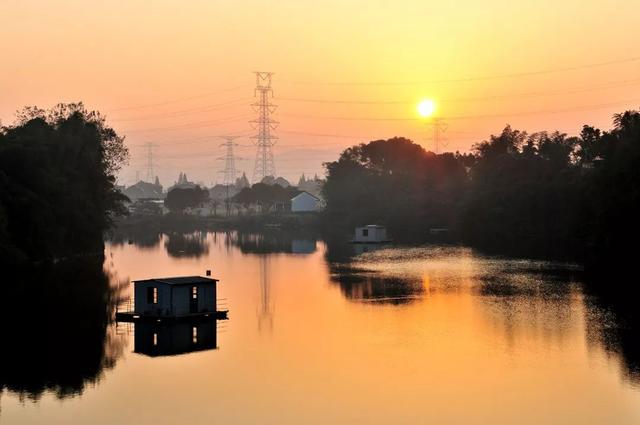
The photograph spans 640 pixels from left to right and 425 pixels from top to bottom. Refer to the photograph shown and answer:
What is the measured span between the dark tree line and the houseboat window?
51.7m

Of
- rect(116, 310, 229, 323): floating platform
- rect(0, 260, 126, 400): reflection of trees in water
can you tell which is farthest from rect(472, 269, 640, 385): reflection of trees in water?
rect(0, 260, 126, 400): reflection of trees in water

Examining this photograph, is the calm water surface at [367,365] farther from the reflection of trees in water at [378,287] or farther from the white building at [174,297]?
the white building at [174,297]

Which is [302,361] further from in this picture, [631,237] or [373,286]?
[631,237]

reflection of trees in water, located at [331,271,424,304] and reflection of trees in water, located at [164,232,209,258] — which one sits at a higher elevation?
reflection of trees in water, located at [164,232,209,258]

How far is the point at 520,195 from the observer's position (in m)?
138

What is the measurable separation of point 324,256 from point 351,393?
246 feet

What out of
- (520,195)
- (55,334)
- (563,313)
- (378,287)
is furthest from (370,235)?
(55,334)

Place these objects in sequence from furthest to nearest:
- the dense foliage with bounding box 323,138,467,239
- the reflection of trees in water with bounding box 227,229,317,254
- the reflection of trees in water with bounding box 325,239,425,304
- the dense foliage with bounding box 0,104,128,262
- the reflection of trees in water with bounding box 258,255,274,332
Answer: the dense foliage with bounding box 323,138,467,239
the reflection of trees in water with bounding box 227,229,317,254
the dense foliage with bounding box 0,104,128,262
the reflection of trees in water with bounding box 325,239,425,304
the reflection of trees in water with bounding box 258,255,274,332

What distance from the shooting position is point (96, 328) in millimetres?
52719

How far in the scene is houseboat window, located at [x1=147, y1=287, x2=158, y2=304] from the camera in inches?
2152

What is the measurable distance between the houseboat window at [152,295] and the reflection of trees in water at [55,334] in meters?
3.26

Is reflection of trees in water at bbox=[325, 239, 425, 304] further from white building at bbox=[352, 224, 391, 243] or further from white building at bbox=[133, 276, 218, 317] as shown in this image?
white building at bbox=[352, 224, 391, 243]

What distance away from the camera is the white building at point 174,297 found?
53750mm

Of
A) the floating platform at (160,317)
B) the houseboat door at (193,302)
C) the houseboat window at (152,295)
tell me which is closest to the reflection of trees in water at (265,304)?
the floating platform at (160,317)
